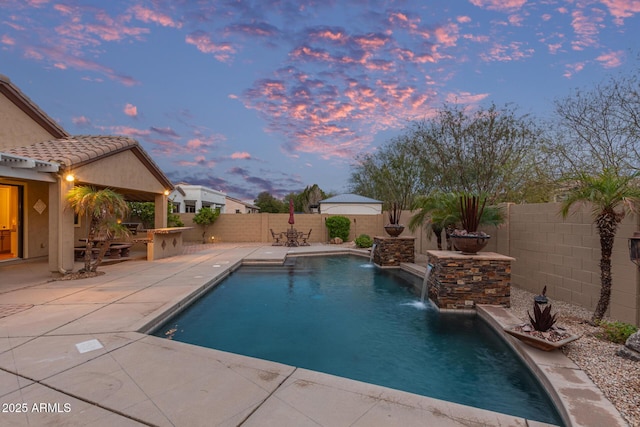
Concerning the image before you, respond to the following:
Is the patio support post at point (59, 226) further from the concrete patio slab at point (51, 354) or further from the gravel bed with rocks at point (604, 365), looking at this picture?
Answer: the gravel bed with rocks at point (604, 365)

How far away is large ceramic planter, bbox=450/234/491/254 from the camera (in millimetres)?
5887

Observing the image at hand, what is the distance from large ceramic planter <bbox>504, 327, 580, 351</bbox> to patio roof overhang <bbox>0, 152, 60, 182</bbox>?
9228 mm

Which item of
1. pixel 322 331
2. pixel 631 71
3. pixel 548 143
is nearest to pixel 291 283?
pixel 322 331

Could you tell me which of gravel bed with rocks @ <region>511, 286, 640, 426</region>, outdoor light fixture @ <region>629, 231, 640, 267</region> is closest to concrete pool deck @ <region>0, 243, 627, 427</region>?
gravel bed with rocks @ <region>511, 286, 640, 426</region>

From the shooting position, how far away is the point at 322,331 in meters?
4.85

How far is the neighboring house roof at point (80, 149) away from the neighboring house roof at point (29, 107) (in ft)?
1.20

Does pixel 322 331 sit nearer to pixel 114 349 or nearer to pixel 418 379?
pixel 418 379

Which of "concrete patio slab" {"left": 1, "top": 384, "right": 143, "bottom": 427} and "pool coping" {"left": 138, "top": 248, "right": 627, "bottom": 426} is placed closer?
"concrete patio slab" {"left": 1, "top": 384, "right": 143, "bottom": 427}

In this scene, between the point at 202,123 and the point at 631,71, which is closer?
the point at 631,71

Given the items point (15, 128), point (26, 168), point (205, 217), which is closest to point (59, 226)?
point (26, 168)

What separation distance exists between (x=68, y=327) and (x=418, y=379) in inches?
179

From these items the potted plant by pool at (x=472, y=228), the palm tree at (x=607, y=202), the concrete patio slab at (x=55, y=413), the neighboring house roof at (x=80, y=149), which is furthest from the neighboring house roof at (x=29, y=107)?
the palm tree at (x=607, y=202)

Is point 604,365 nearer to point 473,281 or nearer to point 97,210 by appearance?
point 473,281

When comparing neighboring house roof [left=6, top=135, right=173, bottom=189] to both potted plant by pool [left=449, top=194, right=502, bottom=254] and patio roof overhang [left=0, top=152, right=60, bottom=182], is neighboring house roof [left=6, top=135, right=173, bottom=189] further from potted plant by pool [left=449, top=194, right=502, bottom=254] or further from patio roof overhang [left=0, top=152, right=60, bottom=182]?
potted plant by pool [left=449, top=194, right=502, bottom=254]
